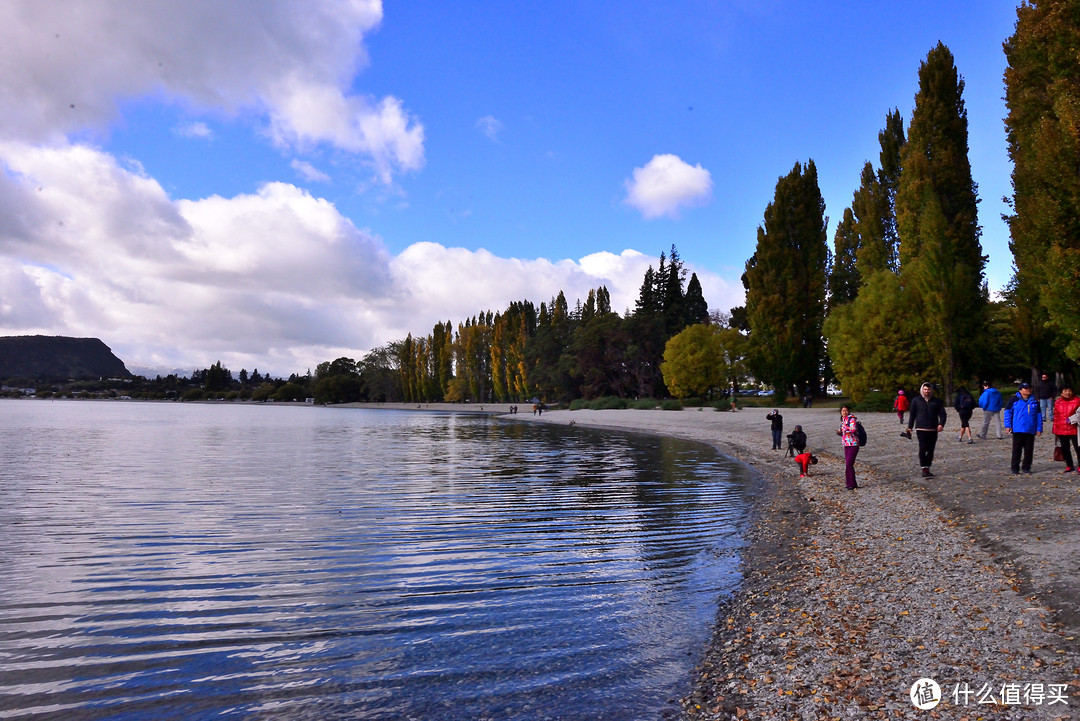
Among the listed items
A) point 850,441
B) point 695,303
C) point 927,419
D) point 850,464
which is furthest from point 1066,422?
point 695,303

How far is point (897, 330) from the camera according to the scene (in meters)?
37.4

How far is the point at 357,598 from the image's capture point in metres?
7.72

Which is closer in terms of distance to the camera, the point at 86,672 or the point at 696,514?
the point at 86,672

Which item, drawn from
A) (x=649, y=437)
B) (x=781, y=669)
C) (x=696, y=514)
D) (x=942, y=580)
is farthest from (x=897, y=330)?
(x=781, y=669)

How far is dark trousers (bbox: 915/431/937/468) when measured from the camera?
48.1 ft

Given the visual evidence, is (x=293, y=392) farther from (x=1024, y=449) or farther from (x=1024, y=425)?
(x=1024, y=425)

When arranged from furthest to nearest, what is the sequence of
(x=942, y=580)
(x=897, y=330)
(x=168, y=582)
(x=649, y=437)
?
(x=649, y=437), (x=897, y=330), (x=168, y=582), (x=942, y=580)

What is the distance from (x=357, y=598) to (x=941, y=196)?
4066 cm

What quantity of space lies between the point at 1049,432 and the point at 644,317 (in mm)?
56757

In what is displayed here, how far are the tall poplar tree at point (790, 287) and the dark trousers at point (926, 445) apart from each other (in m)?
37.1

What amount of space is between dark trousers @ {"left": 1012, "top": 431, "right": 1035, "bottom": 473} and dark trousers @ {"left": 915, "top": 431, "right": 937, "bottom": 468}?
4.91 feet

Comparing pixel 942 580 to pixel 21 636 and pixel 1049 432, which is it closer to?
pixel 21 636

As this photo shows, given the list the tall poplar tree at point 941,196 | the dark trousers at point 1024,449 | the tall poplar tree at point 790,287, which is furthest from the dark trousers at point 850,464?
the tall poplar tree at point 790,287

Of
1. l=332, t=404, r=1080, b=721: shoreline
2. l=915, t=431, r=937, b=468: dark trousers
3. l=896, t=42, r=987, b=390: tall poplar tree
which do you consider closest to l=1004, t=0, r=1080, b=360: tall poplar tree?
l=332, t=404, r=1080, b=721: shoreline
